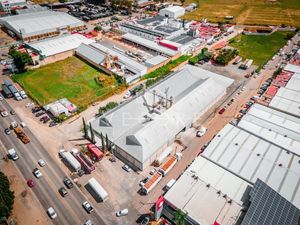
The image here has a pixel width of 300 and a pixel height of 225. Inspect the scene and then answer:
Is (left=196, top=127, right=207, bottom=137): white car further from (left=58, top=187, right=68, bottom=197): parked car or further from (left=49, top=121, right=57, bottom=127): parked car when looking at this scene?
(left=49, top=121, right=57, bottom=127): parked car

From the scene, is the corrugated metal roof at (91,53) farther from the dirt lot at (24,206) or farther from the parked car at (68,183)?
the dirt lot at (24,206)

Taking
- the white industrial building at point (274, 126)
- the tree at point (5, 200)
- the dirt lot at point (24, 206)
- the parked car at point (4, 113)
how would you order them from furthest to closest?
the parked car at point (4, 113) < the white industrial building at point (274, 126) < the dirt lot at point (24, 206) < the tree at point (5, 200)

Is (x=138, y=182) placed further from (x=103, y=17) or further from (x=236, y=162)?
(x=103, y=17)

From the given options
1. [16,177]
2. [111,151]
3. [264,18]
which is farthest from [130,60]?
[264,18]

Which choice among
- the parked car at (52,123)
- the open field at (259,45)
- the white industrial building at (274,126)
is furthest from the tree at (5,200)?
the open field at (259,45)

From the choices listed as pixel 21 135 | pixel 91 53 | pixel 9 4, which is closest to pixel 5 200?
pixel 21 135
